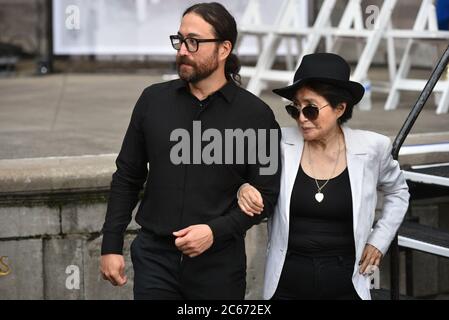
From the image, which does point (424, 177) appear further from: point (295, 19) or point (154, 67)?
point (154, 67)

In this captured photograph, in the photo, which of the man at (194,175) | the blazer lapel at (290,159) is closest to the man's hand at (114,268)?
the man at (194,175)

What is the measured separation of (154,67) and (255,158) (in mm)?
7607

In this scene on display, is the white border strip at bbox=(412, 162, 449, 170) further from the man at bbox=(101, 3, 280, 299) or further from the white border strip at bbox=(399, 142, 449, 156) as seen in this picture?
the man at bbox=(101, 3, 280, 299)

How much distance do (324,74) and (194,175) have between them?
0.60 m

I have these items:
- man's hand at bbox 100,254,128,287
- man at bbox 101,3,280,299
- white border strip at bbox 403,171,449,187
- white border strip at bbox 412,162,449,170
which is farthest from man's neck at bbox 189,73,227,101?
white border strip at bbox 412,162,449,170

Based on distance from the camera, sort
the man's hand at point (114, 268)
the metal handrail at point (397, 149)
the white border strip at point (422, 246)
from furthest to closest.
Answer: the white border strip at point (422, 246), the metal handrail at point (397, 149), the man's hand at point (114, 268)

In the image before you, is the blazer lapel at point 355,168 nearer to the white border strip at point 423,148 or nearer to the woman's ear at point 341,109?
the woman's ear at point 341,109

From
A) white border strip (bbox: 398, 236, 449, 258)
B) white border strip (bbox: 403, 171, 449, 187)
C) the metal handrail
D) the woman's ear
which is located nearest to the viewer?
the woman's ear

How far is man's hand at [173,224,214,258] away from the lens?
351 cm

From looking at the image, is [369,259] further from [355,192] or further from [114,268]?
[114,268]

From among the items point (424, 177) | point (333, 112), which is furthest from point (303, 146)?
point (424, 177)

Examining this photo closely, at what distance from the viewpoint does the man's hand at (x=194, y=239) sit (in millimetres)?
3514

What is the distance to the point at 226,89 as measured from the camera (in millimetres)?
3695

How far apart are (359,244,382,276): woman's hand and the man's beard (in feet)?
3.03
